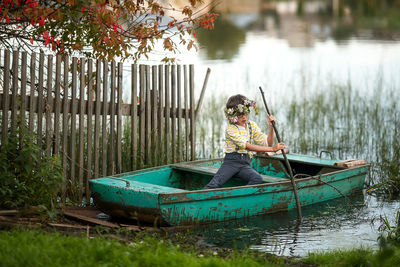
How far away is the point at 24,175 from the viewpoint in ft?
20.1

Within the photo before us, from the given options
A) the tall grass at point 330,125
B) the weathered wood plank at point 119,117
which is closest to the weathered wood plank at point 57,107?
the weathered wood plank at point 119,117

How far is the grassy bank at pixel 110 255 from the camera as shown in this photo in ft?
13.9

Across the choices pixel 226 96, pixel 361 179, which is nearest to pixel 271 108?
pixel 226 96

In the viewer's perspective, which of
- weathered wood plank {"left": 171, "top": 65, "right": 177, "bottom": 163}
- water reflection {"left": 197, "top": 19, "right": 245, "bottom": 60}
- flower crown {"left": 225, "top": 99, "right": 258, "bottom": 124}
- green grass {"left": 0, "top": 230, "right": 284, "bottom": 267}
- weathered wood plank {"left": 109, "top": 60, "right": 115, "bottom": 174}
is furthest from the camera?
water reflection {"left": 197, "top": 19, "right": 245, "bottom": 60}

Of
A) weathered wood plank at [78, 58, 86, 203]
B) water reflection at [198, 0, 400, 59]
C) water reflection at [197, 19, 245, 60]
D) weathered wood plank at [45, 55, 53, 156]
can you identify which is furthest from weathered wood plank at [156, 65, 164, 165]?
water reflection at [198, 0, 400, 59]

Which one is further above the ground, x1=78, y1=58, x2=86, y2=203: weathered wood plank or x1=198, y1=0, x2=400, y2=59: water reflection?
x1=198, y1=0, x2=400, y2=59: water reflection

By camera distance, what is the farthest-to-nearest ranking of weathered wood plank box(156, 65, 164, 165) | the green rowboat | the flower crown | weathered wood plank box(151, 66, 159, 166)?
weathered wood plank box(156, 65, 164, 165), weathered wood plank box(151, 66, 159, 166), the flower crown, the green rowboat

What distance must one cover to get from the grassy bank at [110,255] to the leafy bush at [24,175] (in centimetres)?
90

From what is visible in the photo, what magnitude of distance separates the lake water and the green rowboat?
0.21 metres

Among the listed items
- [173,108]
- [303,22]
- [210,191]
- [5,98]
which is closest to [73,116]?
[5,98]

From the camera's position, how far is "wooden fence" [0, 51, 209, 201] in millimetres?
6785

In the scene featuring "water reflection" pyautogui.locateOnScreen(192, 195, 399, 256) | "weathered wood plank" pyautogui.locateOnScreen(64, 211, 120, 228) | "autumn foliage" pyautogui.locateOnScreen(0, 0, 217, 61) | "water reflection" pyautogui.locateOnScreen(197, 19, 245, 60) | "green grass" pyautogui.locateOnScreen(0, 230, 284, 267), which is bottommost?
"water reflection" pyautogui.locateOnScreen(192, 195, 399, 256)

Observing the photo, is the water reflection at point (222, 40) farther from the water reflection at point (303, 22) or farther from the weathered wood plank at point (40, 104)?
the weathered wood plank at point (40, 104)

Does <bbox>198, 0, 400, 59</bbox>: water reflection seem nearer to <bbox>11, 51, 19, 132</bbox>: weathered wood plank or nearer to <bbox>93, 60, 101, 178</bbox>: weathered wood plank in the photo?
<bbox>93, 60, 101, 178</bbox>: weathered wood plank
